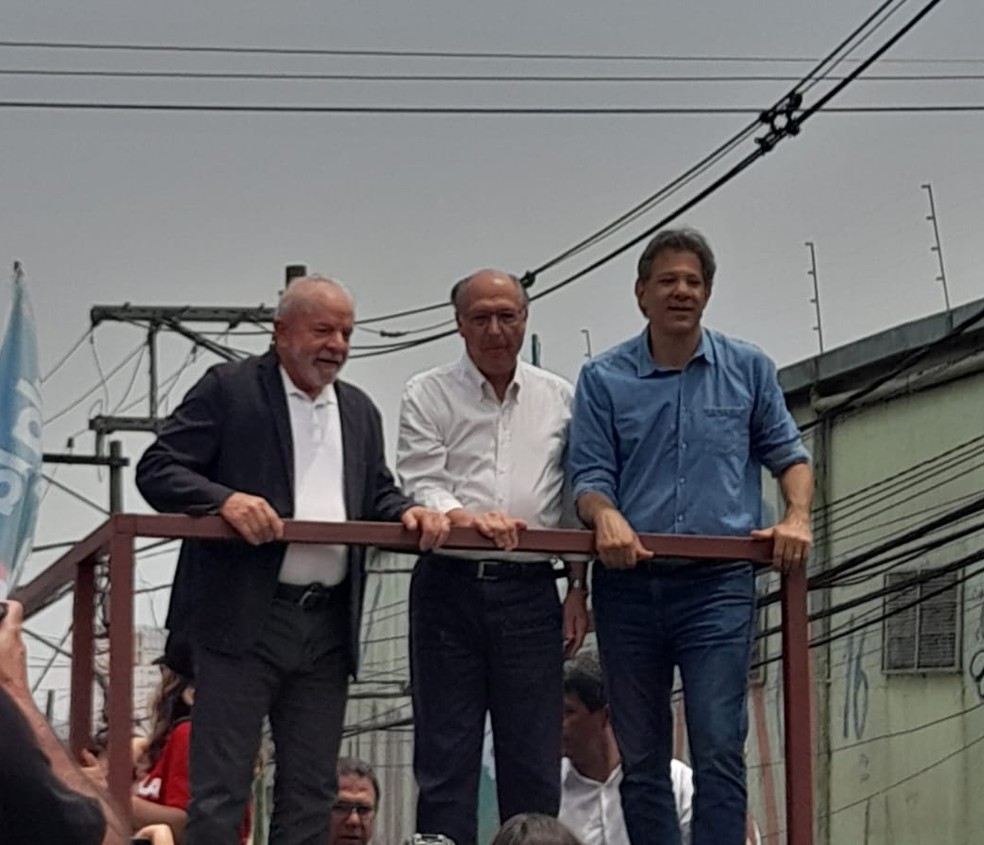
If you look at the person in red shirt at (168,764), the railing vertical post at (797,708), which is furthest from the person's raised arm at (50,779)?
the railing vertical post at (797,708)

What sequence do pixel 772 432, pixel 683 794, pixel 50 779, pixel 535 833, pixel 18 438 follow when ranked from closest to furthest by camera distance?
1. pixel 50 779
2. pixel 535 833
3. pixel 772 432
4. pixel 683 794
5. pixel 18 438

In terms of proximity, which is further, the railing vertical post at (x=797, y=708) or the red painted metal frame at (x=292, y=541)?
the railing vertical post at (x=797, y=708)

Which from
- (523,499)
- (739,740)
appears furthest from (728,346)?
(739,740)

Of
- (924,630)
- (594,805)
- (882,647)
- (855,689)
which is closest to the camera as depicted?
(594,805)

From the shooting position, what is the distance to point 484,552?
588 centimetres

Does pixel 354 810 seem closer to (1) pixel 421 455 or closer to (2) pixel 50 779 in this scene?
(1) pixel 421 455

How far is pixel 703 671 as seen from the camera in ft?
19.1

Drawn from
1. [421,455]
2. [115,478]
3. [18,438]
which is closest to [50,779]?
[421,455]

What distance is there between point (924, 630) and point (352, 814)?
12076mm

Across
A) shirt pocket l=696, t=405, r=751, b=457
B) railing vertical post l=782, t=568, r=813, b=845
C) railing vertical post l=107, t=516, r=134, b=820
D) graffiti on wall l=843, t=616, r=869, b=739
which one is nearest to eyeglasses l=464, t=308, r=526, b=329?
shirt pocket l=696, t=405, r=751, b=457

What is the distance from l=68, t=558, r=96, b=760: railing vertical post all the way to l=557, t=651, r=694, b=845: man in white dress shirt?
159cm

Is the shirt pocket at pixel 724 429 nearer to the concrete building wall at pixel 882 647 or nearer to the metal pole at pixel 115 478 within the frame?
the concrete building wall at pixel 882 647

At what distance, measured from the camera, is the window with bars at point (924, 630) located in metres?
18.0

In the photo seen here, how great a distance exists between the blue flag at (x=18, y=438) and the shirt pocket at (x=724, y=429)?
10.1 ft
